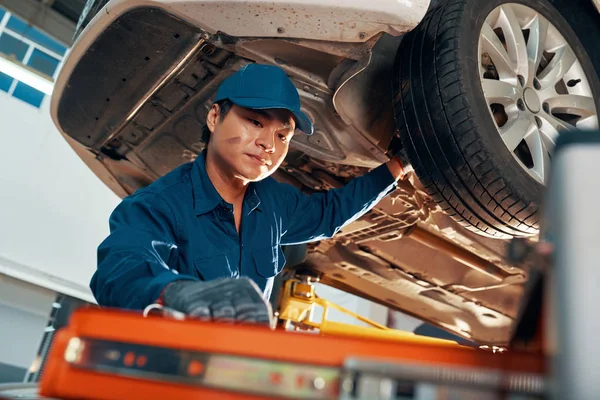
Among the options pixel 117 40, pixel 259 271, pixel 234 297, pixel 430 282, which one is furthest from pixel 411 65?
pixel 430 282

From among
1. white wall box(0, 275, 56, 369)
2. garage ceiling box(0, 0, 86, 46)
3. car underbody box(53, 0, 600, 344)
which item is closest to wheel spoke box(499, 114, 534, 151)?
car underbody box(53, 0, 600, 344)

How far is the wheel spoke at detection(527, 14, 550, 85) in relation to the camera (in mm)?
1897

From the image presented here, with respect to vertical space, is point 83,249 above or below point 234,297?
above

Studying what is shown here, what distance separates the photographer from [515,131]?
174cm

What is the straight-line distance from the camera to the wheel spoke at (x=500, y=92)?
1676mm

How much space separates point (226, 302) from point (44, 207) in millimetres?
4186

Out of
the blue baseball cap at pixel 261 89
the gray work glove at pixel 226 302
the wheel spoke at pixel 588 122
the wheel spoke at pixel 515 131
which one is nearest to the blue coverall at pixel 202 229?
the gray work glove at pixel 226 302

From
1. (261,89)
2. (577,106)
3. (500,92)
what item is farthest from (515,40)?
(261,89)

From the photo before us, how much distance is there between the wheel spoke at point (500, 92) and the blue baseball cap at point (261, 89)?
569mm

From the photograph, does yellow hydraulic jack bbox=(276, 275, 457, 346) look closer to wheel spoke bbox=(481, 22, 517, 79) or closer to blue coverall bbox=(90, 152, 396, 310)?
blue coverall bbox=(90, 152, 396, 310)

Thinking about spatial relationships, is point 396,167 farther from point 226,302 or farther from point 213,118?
point 226,302

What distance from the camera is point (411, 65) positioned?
5.47 ft

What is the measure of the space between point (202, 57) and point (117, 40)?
0.92ft

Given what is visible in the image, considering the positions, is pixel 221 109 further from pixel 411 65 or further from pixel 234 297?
pixel 234 297
